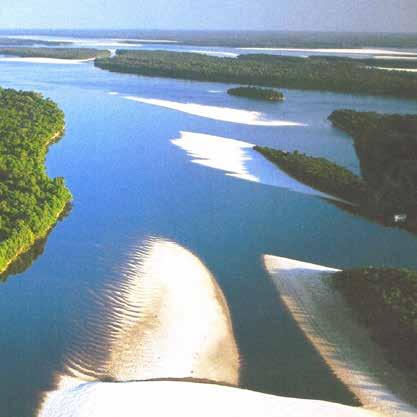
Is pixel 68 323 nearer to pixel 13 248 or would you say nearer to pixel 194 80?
pixel 13 248

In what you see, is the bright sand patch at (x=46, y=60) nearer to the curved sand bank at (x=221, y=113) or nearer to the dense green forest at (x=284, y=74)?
the dense green forest at (x=284, y=74)

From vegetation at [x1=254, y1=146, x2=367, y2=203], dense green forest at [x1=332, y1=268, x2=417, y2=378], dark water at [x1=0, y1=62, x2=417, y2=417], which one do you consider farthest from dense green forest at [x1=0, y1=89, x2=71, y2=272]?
vegetation at [x1=254, y1=146, x2=367, y2=203]

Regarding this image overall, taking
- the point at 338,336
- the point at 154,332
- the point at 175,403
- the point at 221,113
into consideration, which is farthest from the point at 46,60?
the point at 175,403

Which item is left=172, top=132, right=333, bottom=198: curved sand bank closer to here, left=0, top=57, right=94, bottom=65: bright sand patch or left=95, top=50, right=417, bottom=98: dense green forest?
left=95, top=50, right=417, bottom=98: dense green forest

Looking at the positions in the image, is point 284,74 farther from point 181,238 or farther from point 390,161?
point 181,238

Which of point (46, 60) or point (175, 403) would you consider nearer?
point (175, 403)

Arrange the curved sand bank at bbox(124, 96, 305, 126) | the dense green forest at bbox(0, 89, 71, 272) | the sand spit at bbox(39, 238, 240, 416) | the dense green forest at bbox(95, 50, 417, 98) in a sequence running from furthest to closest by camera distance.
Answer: the dense green forest at bbox(95, 50, 417, 98) → the curved sand bank at bbox(124, 96, 305, 126) → the dense green forest at bbox(0, 89, 71, 272) → the sand spit at bbox(39, 238, 240, 416)

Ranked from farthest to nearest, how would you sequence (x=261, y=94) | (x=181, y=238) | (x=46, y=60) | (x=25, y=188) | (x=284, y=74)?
(x=46, y=60) → (x=284, y=74) → (x=261, y=94) → (x=25, y=188) → (x=181, y=238)
